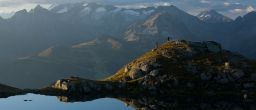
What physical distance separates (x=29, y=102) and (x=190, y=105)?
5185cm

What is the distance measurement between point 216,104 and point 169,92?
30.7m

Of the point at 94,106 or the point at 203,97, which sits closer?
the point at 94,106

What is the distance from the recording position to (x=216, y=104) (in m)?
169

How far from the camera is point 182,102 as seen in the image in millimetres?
171375

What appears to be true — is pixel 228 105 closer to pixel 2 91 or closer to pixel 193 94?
pixel 193 94

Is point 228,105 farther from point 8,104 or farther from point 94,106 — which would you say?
point 8,104

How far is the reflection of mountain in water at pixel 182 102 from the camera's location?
159375 millimetres

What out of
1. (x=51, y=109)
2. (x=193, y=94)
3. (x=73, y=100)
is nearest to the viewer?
(x=51, y=109)

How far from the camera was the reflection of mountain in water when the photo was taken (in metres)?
159

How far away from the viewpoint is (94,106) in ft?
514

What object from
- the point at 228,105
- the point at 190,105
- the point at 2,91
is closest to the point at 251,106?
the point at 228,105

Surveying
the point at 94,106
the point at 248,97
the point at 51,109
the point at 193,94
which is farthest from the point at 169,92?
the point at 51,109

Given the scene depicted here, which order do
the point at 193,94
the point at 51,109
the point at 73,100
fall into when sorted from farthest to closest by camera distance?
the point at 193,94 → the point at 73,100 → the point at 51,109

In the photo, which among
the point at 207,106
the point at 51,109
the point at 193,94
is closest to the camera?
the point at 51,109
